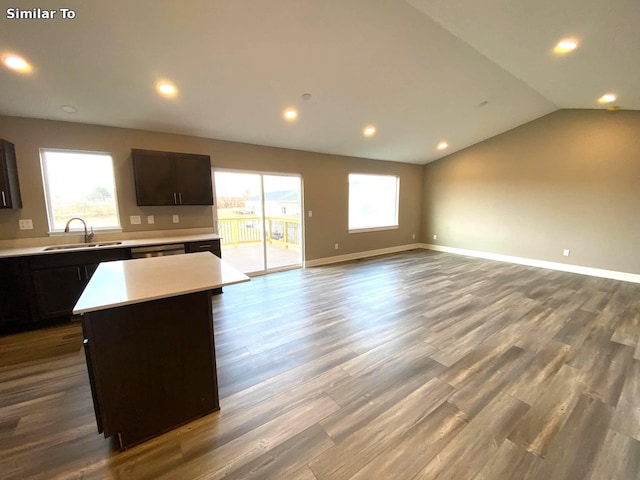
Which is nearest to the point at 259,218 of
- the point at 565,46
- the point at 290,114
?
the point at 290,114

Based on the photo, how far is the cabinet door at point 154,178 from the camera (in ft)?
12.1

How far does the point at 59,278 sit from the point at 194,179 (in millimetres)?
2034

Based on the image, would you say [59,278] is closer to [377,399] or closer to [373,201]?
[377,399]

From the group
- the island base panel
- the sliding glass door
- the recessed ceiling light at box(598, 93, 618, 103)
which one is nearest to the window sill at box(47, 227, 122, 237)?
the sliding glass door

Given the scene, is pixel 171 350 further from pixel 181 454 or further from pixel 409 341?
pixel 409 341

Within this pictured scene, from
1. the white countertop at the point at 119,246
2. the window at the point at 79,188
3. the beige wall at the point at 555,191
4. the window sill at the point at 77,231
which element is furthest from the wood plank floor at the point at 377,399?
the beige wall at the point at 555,191

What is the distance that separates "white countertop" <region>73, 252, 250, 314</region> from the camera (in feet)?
4.83

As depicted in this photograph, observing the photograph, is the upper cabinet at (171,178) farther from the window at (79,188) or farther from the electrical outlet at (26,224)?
the electrical outlet at (26,224)

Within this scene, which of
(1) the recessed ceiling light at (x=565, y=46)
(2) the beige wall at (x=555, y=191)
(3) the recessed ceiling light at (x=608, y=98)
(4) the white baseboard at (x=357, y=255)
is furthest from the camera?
(4) the white baseboard at (x=357, y=255)

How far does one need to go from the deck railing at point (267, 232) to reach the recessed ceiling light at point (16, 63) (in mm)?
3751

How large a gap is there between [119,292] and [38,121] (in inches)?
133

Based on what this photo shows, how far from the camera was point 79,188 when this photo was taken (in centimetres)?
365

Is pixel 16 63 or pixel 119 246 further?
pixel 119 246

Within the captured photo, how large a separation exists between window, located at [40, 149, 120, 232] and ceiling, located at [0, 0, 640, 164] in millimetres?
513
